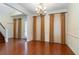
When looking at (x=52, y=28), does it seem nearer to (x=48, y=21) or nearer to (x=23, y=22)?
(x=48, y=21)

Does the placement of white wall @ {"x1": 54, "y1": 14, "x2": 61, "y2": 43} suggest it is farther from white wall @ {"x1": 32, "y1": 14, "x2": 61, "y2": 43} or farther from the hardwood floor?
the hardwood floor

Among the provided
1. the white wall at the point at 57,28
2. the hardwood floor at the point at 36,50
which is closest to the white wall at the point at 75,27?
the hardwood floor at the point at 36,50

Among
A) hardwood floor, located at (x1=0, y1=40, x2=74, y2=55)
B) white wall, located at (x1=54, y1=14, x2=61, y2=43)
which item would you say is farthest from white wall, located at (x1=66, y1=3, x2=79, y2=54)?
white wall, located at (x1=54, y1=14, x2=61, y2=43)

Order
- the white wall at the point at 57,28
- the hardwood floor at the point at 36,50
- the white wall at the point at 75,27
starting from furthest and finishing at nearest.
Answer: the white wall at the point at 57,28
the hardwood floor at the point at 36,50
the white wall at the point at 75,27

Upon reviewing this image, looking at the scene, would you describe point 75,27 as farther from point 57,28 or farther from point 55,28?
point 55,28

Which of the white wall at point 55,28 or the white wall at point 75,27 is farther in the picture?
the white wall at point 55,28

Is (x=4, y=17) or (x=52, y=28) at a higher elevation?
(x=4, y=17)

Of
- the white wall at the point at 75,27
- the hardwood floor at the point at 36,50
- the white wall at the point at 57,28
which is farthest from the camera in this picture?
the white wall at the point at 57,28

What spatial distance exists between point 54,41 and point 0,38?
3.42m

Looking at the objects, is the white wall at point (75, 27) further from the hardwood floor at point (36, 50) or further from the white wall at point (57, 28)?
the white wall at point (57, 28)

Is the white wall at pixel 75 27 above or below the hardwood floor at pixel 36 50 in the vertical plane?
above

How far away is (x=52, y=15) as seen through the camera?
587 cm

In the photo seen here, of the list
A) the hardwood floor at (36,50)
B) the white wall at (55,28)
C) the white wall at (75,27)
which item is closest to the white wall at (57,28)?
the white wall at (55,28)
